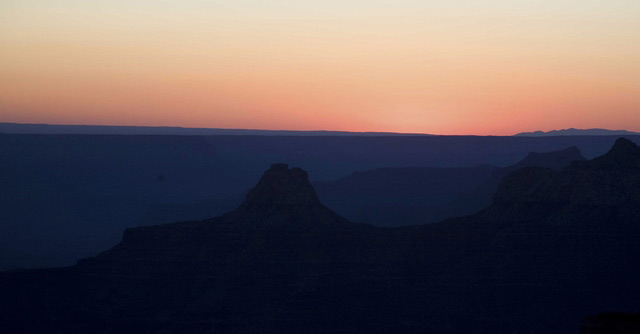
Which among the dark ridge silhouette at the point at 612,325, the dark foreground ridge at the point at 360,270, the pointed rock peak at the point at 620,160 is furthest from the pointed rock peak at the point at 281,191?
the dark ridge silhouette at the point at 612,325

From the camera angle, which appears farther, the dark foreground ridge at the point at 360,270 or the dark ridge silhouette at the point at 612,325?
the dark foreground ridge at the point at 360,270

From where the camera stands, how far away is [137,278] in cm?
10700

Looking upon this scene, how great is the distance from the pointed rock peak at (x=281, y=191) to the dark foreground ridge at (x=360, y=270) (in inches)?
5.6

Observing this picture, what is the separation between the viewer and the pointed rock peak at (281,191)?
11162 cm

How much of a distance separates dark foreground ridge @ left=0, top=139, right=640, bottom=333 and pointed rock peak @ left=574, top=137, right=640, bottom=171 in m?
0.14

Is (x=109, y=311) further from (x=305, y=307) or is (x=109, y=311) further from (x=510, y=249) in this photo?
(x=510, y=249)

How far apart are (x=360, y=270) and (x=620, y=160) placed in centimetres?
2618

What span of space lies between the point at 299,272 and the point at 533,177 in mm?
25670

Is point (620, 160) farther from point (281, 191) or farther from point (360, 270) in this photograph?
point (281, 191)

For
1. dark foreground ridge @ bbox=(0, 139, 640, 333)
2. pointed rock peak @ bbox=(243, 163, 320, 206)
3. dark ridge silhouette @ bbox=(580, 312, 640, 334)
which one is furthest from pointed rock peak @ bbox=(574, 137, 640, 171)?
dark ridge silhouette @ bbox=(580, 312, 640, 334)

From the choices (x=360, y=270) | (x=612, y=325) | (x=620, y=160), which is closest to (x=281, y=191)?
(x=360, y=270)

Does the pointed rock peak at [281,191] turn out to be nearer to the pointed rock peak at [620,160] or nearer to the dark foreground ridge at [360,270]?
the dark foreground ridge at [360,270]

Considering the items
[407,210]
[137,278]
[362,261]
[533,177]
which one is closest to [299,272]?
[362,261]

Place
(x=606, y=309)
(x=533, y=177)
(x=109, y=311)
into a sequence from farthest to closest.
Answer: (x=533, y=177) → (x=109, y=311) → (x=606, y=309)
